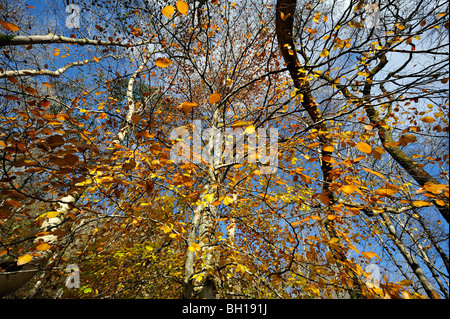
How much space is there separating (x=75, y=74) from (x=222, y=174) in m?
7.55

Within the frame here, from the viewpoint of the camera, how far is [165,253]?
530 centimetres

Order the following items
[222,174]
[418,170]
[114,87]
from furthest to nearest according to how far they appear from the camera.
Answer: [114,87] → [222,174] → [418,170]
